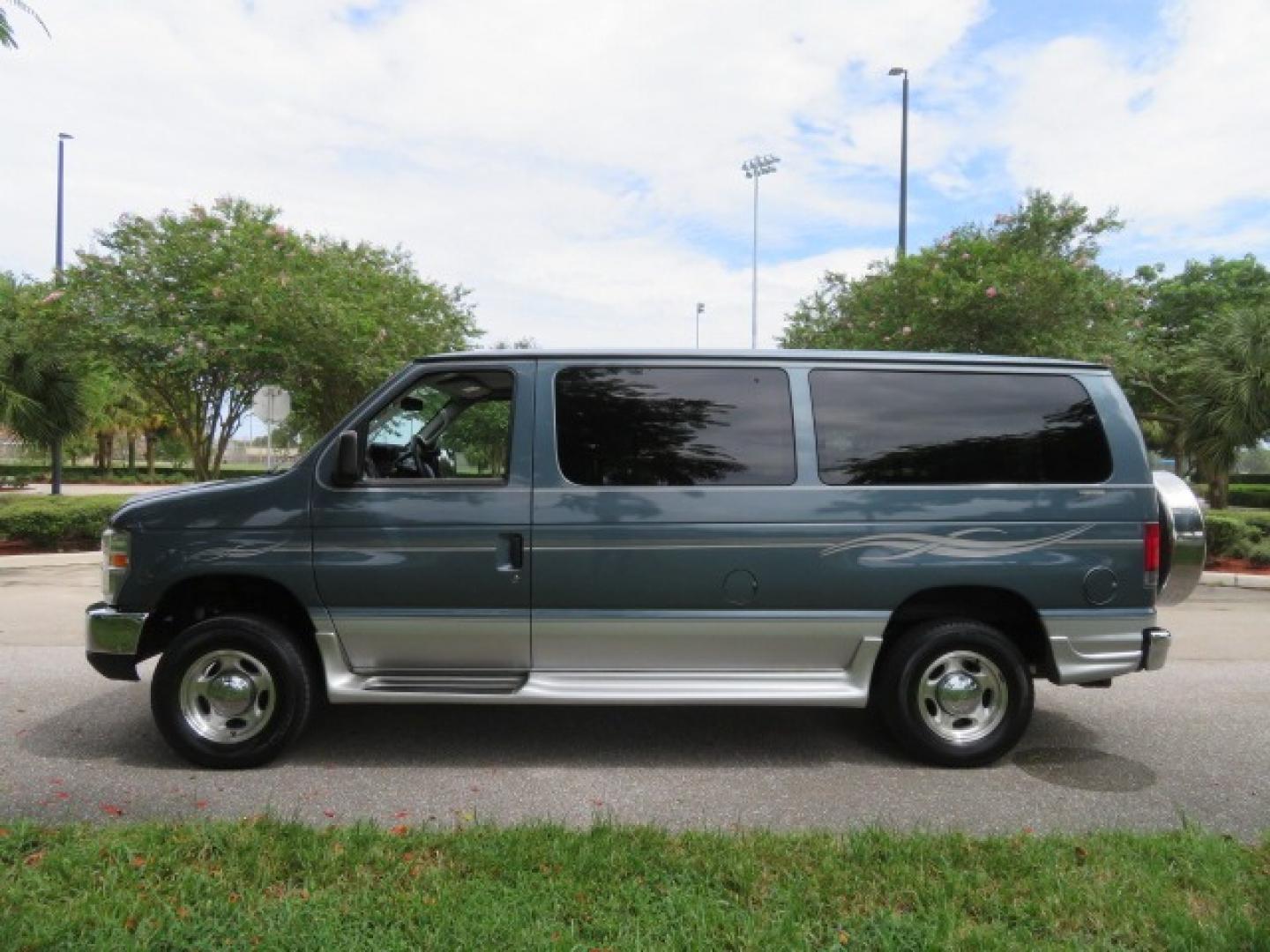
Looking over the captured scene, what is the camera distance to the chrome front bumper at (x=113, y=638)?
4.44 metres

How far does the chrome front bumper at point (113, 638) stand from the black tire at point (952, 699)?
3786 mm

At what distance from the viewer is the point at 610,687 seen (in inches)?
175

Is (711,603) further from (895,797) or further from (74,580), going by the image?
(74,580)

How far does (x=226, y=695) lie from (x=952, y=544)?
3739mm

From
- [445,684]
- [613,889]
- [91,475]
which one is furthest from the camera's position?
[91,475]

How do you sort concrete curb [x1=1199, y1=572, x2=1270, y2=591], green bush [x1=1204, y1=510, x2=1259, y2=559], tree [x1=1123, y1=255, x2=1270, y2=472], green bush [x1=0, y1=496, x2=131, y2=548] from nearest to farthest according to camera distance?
concrete curb [x1=1199, y1=572, x2=1270, y2=591] < green bush [x1=1204, y1=510, x2=1259, y2=559] < green bush [x1=0, y1=496, x2=131, y2=548] < tree [x1=1123, y1=255, x2=1270, y2=472]

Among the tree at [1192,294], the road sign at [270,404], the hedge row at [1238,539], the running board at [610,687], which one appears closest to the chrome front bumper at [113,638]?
the running board at [610,687]

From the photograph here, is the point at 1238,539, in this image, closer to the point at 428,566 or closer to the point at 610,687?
the point at 610,687

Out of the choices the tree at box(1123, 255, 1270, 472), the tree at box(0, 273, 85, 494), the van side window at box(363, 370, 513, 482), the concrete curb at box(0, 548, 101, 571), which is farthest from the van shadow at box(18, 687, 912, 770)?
the tree at box(1123, 255, 1270, 472)

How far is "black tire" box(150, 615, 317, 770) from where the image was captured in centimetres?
441

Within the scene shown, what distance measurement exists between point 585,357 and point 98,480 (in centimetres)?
4699

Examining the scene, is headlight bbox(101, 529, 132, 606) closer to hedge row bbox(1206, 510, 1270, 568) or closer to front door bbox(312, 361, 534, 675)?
front door bbox(312, 361, 534, 675)

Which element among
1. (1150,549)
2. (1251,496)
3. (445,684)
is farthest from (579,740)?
(1251,496)

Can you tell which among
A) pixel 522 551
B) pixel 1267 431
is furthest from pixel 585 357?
pixel 1267 431
